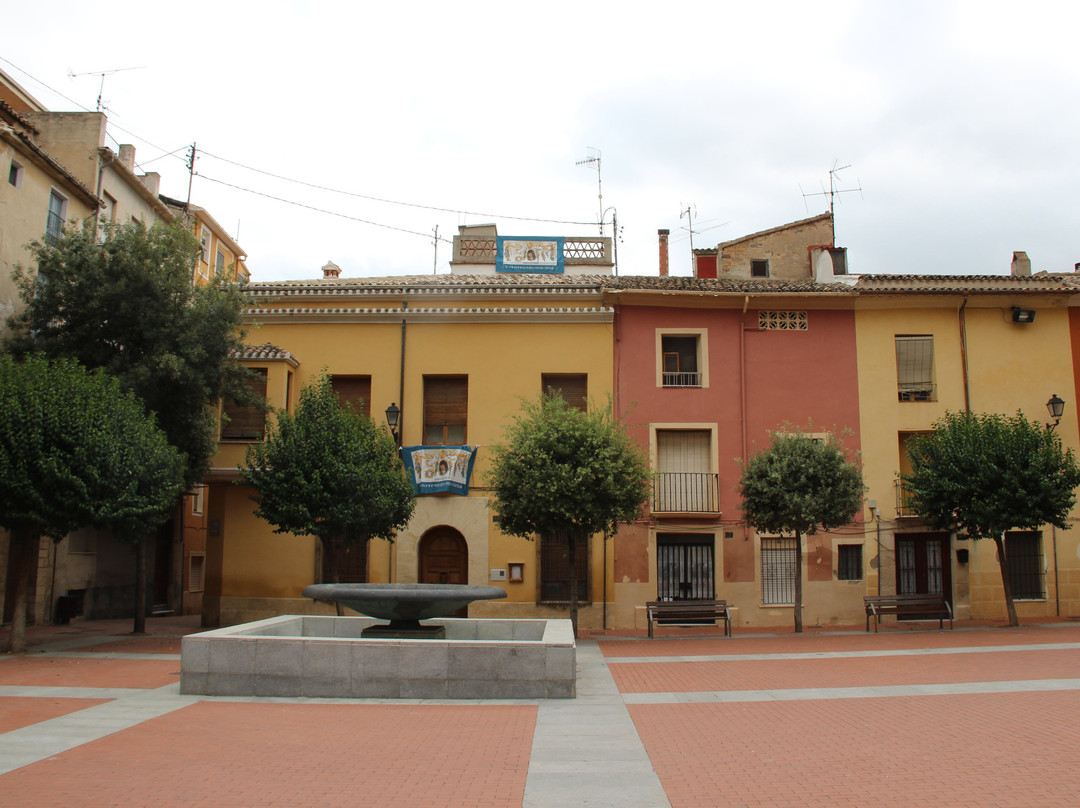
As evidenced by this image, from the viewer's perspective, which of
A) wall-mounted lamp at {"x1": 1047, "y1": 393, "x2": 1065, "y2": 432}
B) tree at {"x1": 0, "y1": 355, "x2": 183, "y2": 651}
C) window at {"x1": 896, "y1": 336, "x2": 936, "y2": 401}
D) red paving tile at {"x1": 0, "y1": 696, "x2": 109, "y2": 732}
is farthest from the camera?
window at {"x1": 896, "y1": 336, "x2": 936, "y2": 401}

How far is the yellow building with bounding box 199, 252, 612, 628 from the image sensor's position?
1952cm

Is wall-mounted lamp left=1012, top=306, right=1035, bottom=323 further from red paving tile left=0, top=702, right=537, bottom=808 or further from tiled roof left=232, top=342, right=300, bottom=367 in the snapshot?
tiled roof left=232, top=342, right=300, bottom=367

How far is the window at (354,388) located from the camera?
20531 mm

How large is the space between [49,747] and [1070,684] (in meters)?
11.4

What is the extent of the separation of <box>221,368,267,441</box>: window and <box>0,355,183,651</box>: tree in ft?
17.7

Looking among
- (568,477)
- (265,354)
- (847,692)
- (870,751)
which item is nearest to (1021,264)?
(568,477)

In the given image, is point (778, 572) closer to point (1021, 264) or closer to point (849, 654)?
point (849, 654)

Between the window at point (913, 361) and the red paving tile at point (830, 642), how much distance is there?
6283 millimetres

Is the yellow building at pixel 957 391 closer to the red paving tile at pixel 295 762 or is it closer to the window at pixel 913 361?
the window at pixel 913 361

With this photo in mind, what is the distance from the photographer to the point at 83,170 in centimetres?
2000

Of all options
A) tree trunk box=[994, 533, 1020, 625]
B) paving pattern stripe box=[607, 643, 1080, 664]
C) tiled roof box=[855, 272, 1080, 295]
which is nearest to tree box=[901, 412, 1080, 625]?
tree trunk box=[994, 533, 1020, 625]

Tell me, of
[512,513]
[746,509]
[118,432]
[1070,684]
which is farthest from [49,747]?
[746,509]

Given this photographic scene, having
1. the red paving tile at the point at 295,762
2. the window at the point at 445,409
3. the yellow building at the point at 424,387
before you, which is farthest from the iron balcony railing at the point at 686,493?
the red paving tile at the point at 295,762

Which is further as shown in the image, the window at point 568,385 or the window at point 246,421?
the window at point 568,385
